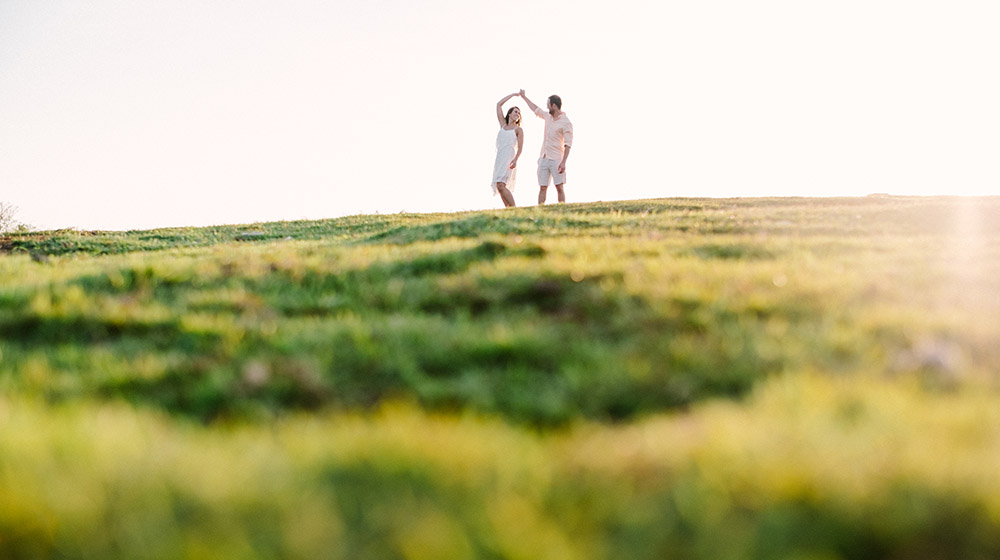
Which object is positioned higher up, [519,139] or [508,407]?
[519,139]

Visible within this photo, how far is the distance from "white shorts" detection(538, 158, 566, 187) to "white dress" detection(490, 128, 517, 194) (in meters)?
0.94

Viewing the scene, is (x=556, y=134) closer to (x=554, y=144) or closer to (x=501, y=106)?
(x=554, y=144)

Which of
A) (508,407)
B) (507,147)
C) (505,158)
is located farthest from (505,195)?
(508,407)

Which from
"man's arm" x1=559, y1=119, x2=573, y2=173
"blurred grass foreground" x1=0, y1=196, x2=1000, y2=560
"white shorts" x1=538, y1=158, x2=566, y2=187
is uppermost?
"man's arm" x1=559, y1=119, x2=573, y2=173

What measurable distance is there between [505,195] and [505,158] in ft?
4.20

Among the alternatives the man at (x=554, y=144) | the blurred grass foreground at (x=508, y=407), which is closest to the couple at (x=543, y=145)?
the man at (x=554, y=144)

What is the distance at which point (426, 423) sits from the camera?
117 inches

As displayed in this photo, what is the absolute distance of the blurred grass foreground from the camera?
1979mm

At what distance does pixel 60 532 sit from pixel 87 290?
218 inches

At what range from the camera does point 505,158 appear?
2255cm

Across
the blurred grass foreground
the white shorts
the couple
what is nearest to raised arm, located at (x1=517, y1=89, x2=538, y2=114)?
the couple

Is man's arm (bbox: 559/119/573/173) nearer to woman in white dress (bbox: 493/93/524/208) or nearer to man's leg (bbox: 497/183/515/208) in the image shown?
woman in white dress (bbox: 493/93/524/208)

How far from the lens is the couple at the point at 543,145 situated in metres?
22.0

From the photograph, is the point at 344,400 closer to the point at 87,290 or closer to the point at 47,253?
the point at 87,290
